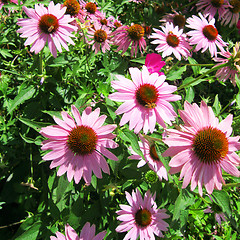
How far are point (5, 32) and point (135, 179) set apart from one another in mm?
1603

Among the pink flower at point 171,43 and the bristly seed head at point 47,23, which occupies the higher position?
the bristly seed head at point 47,23

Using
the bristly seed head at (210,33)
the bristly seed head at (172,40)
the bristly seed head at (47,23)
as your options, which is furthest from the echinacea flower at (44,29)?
the bristly seed head at (210,33)

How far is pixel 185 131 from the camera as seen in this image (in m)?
1.00

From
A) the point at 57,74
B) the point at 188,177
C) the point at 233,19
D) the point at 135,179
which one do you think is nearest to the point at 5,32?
the point at 57,74

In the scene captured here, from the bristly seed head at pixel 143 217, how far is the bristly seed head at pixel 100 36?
1.37 meters

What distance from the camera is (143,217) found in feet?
4.47

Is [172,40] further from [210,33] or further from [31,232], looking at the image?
A: [31,232]

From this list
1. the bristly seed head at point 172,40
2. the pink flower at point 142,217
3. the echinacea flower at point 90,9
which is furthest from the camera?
the echinacea flower at point 90,9

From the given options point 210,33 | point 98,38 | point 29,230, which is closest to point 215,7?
point 210,33

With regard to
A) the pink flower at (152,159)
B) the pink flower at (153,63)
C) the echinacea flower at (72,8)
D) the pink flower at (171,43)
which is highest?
the echinacea flower at (72,8)

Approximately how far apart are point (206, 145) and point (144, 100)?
0.36m

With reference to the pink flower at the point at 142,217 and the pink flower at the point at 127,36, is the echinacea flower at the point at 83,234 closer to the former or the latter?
the pink flower at the point at 142,217

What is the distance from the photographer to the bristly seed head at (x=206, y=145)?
38.7 inches

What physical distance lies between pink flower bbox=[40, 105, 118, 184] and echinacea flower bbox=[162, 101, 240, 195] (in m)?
0.30
